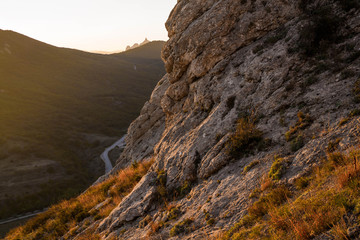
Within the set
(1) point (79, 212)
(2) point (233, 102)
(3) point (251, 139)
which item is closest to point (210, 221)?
(3) point (251, 139)

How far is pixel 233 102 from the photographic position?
513 inches

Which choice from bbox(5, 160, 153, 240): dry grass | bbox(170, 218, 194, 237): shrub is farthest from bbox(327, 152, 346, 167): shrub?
bbox(5, 160, 153, 240): dry grass

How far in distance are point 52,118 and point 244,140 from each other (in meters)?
114

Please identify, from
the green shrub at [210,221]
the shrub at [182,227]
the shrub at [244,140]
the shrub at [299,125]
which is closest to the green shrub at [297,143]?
the shrub at [299,125]

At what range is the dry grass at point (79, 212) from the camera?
49.7ft

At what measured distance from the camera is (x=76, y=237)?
13281 millimetres

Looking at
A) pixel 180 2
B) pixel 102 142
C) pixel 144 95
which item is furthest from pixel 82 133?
pixel 180 2

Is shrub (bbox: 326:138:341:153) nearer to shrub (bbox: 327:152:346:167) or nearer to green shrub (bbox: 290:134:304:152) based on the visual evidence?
shrub (bbox: 327:152:346:167)

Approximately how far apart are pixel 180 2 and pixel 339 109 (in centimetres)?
1899

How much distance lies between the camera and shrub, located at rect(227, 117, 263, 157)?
9.94 metres

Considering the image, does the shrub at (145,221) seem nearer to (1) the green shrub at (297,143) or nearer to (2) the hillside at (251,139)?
(2) the hillside at (251,139)

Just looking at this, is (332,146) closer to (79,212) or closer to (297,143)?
(297,143)

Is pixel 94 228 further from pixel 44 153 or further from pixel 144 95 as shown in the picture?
pixel 144 95

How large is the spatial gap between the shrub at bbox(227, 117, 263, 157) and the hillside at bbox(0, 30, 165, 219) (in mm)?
51195
